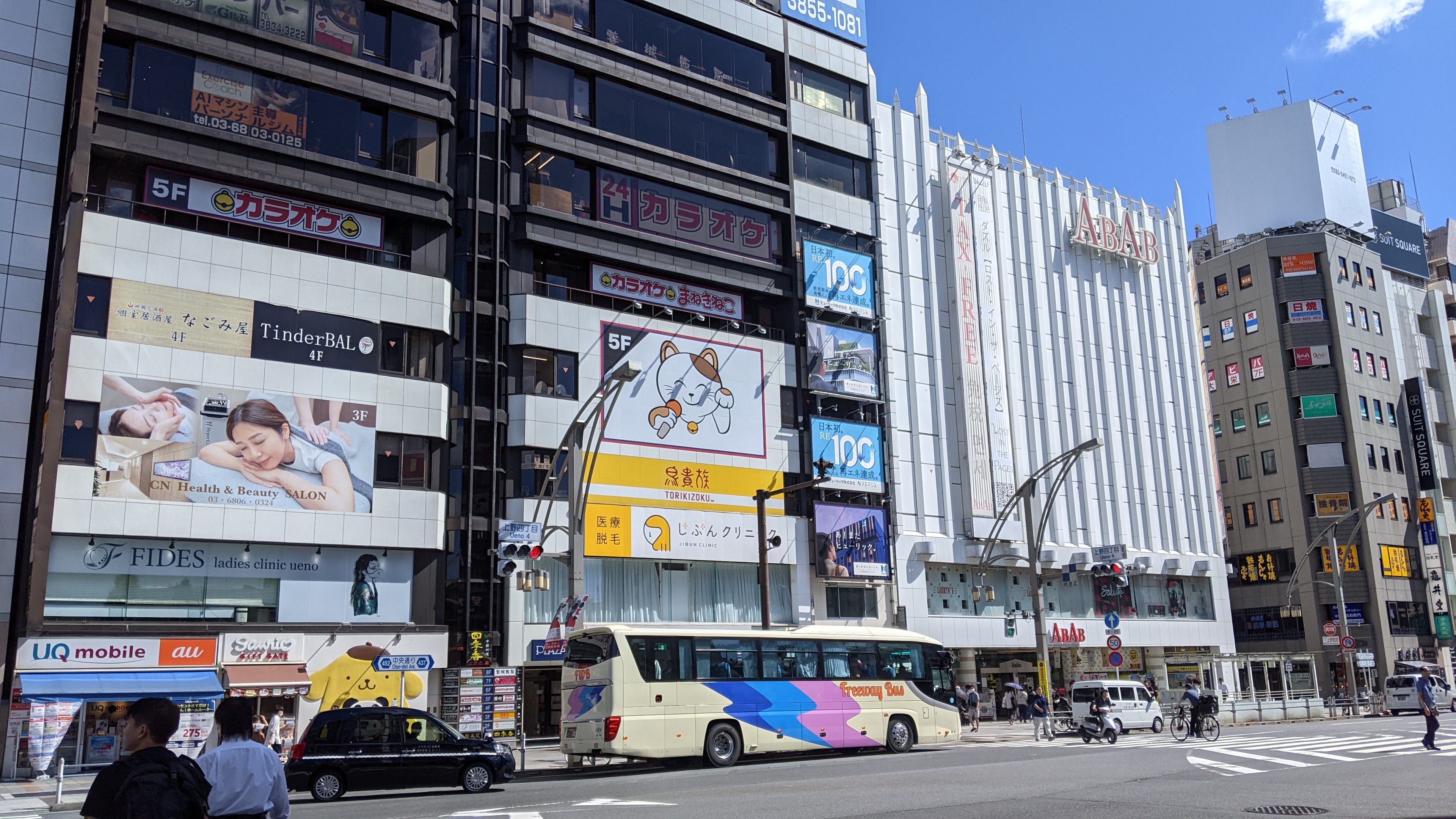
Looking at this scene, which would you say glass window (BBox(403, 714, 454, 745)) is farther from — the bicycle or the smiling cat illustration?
the smiling cat illustration

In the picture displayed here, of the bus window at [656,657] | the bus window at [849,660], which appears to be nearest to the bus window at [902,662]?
the bus window at [849,660]

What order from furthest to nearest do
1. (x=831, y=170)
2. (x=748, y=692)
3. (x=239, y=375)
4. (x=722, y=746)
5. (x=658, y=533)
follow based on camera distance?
(x=831, y=170)
(x=658, y=533)
(x=239, y=375)
(x=748, y=692)
(x=722, y=746)

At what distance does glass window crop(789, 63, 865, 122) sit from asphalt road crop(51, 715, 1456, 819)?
106 ft

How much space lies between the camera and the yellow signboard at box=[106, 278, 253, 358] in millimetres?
32000

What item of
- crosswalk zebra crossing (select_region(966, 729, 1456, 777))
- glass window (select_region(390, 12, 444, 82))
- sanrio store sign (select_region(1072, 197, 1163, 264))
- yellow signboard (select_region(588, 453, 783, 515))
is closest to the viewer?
crosswalk zebra crossing (select_region(966, 729, 1456, 777))

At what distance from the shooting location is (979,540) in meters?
52.4

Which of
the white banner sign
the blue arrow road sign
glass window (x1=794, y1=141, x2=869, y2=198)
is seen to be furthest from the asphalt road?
glass window (x1=794, y1=141, x2=869, y2=198)

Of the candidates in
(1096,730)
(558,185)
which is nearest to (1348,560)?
(1096,730)

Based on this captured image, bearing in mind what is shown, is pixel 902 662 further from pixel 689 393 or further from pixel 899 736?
pixel 689 393

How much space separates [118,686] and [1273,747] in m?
29.0

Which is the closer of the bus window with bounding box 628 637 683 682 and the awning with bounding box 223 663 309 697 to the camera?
the bus window with bounding box 628 637 683 682

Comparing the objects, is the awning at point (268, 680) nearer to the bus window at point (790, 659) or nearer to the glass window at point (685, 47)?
the bus window at point (790, 659)

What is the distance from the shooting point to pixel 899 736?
30328 mm

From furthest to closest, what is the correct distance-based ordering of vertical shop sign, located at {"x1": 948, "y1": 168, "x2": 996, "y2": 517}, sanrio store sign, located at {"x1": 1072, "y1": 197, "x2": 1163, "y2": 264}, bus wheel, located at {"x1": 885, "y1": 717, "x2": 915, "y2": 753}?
sanrio store sign, located at {"x1": 1072, "y1": 197, "x2": 1163, "y2": 264} < vertical shop sign, located at {"x1": 948, "y1": 168, "x2": 996, "y2": 517} < bus wheel, located at {"x1": 885, "y1": 717, "x2": 915, "y2": 753}
